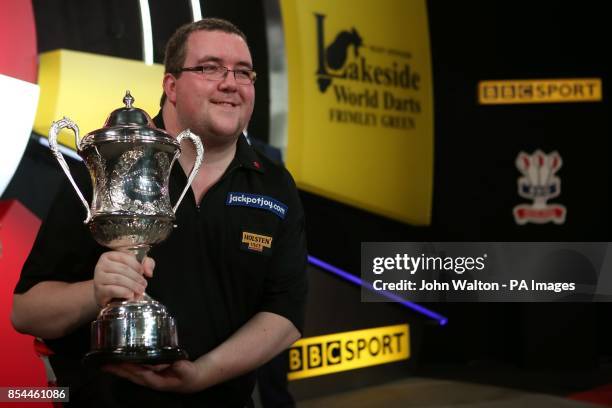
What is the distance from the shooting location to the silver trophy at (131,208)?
51.1 inches

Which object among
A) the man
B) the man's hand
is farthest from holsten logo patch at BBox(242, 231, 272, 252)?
the man's hand

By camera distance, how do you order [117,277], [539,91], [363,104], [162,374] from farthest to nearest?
[539,91]
[363,104]
[162,374]
[117,277]

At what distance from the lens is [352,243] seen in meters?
4.60

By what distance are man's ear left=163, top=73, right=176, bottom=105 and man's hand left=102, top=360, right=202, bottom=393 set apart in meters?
0.52

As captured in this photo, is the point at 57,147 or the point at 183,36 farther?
the point at 183,36

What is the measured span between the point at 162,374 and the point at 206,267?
0.22 meters

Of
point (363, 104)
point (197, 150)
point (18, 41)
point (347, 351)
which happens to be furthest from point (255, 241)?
point (363, 104)

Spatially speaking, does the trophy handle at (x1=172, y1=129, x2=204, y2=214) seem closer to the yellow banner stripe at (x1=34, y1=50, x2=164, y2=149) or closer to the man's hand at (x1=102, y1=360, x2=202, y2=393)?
the man's hand at (x1=102, y1=360, x2=202, y2=393)

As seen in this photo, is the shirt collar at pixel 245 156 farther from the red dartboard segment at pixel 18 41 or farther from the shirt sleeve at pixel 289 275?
the red dartboard segment at pixel 18 41

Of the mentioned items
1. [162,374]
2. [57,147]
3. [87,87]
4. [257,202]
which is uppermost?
[87,87]

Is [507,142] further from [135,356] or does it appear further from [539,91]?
[135,356]

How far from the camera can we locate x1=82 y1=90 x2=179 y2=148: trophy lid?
1343 mm

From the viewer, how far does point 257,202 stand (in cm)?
151

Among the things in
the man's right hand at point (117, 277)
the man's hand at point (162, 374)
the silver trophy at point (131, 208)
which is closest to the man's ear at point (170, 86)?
the silver trophy at point (131, 208)
